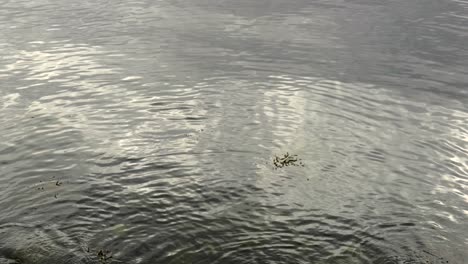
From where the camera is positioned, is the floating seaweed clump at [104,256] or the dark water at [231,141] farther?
the dark water at [231,141]

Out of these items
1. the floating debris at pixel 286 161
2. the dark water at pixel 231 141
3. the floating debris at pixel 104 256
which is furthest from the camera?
the floating debris at pixel 286 161

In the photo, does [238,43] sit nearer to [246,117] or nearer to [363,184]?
[246,117]

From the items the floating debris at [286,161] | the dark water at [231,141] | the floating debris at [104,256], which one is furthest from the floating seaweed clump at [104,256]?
the floating debris at [286,161]

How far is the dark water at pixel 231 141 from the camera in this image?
13438mm

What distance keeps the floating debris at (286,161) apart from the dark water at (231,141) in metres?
0.24

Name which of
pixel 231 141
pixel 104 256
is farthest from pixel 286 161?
pixel 104 256

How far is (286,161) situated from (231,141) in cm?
233

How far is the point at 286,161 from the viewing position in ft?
57.4

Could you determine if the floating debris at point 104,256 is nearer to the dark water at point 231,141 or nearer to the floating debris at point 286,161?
the dark water at point 231,141

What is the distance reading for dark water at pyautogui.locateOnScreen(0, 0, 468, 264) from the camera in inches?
529

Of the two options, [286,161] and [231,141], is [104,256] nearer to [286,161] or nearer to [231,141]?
[286,161]

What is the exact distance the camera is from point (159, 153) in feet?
58.1

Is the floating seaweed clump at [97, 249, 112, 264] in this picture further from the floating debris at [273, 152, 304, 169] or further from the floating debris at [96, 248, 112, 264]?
the floating debris at [273, 152, 304, 169]

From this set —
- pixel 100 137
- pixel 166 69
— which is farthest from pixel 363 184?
pixel 166 69
